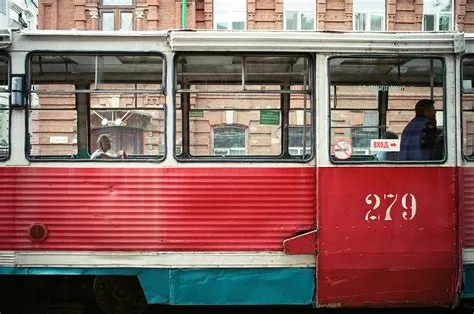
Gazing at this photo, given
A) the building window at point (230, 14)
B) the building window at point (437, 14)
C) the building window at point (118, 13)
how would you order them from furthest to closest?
the building window at point (118, 13) → the building window at point (437, 14) → the building window at point (230, 14)

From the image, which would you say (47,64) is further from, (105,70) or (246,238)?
(246,238)

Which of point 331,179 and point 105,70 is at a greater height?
point 105,70

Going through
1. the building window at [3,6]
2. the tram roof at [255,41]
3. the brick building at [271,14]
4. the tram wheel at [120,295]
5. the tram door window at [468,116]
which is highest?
the building window at [3,6]

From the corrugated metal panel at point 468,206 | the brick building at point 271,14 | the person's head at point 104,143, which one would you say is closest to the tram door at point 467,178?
the corrugated metal panel at point 468,206

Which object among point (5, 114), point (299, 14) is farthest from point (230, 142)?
point (299, 14)

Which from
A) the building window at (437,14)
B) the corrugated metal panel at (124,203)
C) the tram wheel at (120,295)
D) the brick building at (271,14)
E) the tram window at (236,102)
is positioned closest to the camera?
the corrugated metal panel at (124,203)

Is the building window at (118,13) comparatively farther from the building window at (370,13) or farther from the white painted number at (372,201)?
the white painted number at (372,201)

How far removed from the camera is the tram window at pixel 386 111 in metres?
5.43

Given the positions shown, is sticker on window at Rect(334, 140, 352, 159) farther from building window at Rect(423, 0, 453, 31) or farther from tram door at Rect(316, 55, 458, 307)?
building window at Rect(423, 0, 453, 31)

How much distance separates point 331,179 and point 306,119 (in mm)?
606

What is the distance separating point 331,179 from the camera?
5.34 meters

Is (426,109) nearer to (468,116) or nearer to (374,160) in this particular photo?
(468,116)

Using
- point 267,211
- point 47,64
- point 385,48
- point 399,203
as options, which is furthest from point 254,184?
→ point 47,64

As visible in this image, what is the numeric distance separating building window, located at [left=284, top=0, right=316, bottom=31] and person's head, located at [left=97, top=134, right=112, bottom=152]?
15.2 meters
